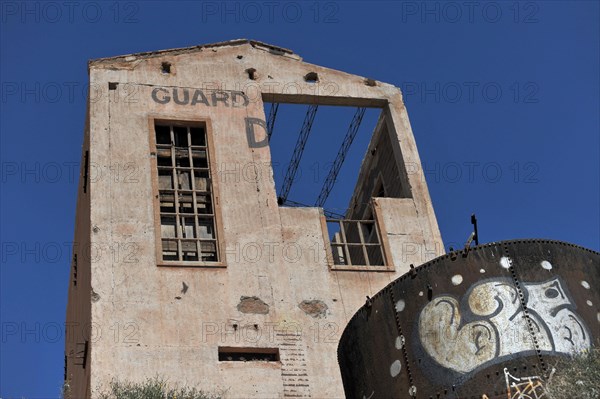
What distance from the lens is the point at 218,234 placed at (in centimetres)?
2233

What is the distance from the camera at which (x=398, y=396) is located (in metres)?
15.0

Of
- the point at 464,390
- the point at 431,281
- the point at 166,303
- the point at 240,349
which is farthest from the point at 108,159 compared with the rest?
the point at 464,390

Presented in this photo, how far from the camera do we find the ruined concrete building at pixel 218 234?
20.4 meters

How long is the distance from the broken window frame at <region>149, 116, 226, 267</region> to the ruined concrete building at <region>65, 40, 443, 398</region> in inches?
1.4

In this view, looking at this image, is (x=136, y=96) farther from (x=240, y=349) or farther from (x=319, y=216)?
(x=240, y=349)

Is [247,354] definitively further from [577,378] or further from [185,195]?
[577,378]

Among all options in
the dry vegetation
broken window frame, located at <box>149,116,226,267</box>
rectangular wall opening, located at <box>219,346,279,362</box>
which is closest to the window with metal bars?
broken window frame, located at <box>149,116,226,267</box>

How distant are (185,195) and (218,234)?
1.38 metres

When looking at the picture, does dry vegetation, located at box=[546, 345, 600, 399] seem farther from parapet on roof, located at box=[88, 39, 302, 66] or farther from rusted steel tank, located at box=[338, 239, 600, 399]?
parapet on roof, located at box=[88, 39, 302, 66]

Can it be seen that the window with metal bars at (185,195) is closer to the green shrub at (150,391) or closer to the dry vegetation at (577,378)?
the green shrub at (150,391)

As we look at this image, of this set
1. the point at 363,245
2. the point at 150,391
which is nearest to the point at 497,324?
Answer: the point at 150,391

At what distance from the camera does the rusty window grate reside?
76.4 feet

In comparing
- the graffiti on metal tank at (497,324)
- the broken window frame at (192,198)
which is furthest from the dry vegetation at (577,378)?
the broken window frame at (192,198)

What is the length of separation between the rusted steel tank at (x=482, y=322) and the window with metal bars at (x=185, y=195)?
6.90m
